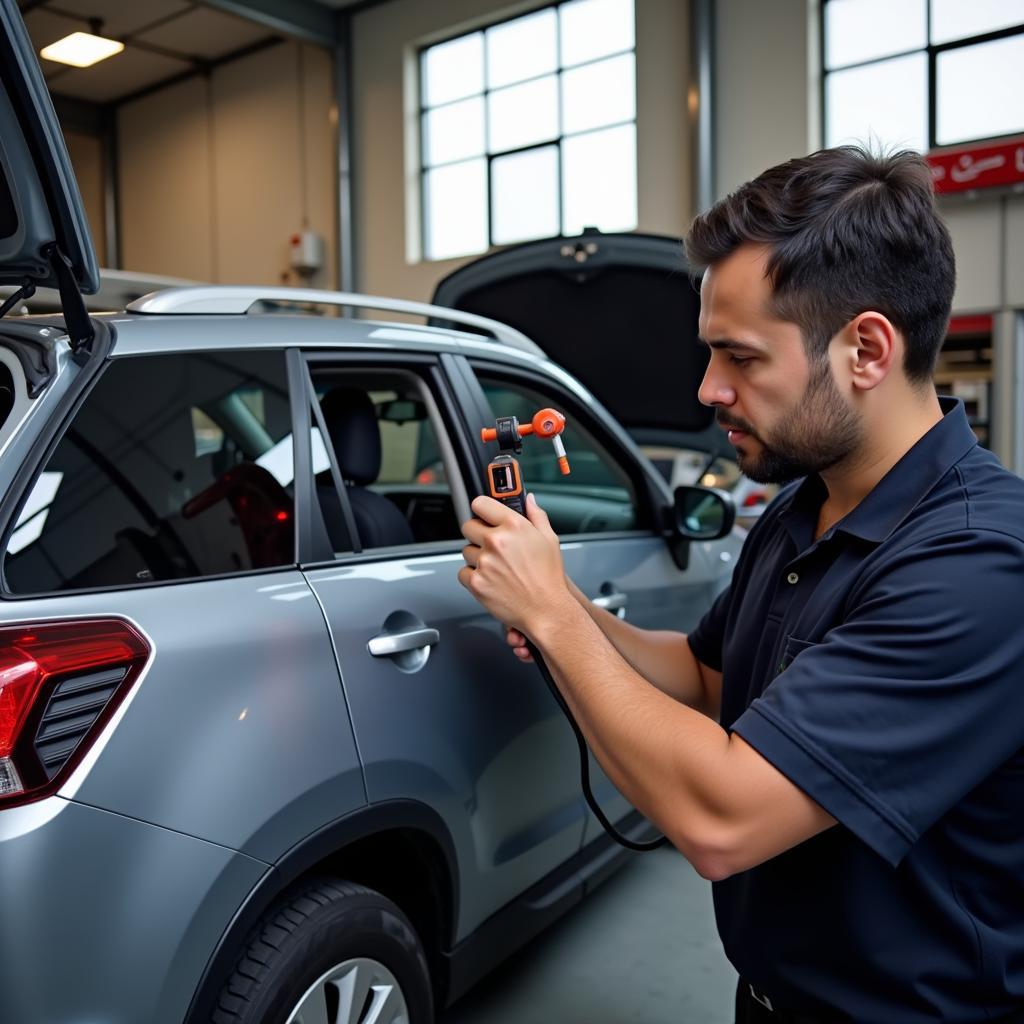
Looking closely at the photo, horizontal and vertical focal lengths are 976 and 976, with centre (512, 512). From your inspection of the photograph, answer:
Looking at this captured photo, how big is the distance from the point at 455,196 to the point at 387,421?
853cm

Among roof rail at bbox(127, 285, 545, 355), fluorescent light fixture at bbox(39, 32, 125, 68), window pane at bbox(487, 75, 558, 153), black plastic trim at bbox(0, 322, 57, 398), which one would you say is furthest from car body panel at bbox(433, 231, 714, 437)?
fluorescent light fixture at bbox(39, 32, 125, 68)

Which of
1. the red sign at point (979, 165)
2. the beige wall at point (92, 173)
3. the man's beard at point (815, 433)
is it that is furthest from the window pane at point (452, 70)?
the man's beard at point (815, 433)

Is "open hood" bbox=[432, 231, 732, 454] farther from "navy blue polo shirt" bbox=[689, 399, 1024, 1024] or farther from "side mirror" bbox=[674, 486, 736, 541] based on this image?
"navy blue polo shirt" bbox=[689, 399, 1024, 1024]

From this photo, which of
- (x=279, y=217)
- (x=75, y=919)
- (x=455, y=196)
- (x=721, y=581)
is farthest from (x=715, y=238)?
(x=279, y=217)

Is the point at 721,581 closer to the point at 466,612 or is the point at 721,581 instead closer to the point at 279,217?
the point at 466,612

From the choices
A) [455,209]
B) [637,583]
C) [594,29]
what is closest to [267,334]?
[637,583]

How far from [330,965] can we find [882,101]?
27.1 feet

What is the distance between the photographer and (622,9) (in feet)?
29.5

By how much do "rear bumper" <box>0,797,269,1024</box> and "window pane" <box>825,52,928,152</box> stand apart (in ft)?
25.7

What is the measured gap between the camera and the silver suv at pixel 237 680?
45.3 inches

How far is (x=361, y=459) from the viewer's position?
1996mm

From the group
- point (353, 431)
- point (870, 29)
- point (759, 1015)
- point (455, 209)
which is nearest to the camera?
point (759, 1015)

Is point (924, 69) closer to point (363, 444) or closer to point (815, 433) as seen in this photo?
point (363, 444)

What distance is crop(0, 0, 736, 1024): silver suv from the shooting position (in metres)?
1.15
